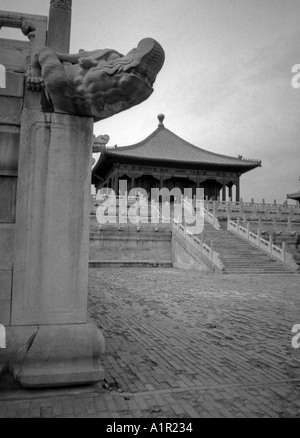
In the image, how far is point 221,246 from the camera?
19.6m

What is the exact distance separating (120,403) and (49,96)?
254cm

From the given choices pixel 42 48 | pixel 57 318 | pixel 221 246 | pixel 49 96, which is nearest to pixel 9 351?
pixel 57 318

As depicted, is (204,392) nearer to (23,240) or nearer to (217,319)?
(23,240)

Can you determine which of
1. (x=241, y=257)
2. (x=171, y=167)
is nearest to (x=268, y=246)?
(x=241, y=257)

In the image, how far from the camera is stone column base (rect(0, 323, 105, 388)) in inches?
113

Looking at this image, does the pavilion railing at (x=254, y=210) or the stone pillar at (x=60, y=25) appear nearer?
the stone pillar at (x=60, y=25)

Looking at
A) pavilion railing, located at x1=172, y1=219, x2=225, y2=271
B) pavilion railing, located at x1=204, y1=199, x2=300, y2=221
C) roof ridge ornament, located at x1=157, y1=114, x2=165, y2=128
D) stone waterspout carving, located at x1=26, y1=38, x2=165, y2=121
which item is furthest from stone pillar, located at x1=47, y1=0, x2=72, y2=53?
roof ridge ornament, located at x1=157, y1=114, x2=165, y2=128

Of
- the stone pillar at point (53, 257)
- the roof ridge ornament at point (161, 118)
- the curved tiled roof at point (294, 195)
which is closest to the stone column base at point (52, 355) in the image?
the stone pillar at point (53, 257)

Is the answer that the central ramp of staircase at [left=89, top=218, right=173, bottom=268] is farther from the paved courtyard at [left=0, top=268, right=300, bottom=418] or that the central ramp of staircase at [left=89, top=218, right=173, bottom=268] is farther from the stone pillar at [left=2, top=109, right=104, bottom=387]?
the stone pillar at [left=2, top=109, right=104, bottom=387]

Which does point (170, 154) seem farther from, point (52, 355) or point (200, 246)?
point (52, 355)

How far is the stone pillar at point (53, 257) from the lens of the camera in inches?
115

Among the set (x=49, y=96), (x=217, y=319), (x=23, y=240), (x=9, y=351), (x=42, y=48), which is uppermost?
(x=42, y=48)

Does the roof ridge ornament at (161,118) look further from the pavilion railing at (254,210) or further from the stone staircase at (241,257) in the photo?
the stone staircase at (241,257)

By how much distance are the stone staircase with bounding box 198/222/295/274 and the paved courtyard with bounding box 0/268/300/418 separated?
30.9 ft
